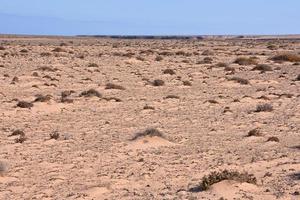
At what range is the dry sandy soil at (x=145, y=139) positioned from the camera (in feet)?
32.6

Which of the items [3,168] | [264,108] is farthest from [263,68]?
[3,168]

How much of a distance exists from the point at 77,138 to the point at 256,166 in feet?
17.2

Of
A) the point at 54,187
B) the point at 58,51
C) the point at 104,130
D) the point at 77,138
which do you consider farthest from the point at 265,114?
the point at 58,51

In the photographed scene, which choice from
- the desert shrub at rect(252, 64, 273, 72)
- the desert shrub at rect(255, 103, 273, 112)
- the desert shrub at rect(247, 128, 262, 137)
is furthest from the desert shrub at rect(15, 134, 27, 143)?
the desert shrub at rect(252, 64, 273, 72)

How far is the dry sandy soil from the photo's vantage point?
9930 millimetres

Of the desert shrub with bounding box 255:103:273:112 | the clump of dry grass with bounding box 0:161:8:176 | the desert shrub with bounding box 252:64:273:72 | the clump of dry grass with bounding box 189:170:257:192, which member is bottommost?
the desert shrub with bounding box 252:64:273:72

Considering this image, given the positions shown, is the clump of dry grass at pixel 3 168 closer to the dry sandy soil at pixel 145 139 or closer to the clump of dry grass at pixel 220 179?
the dry sandy soil at pixel 145 139

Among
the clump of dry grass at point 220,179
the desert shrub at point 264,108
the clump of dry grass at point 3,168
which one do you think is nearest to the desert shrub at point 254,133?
the desert shrub at point 264,108

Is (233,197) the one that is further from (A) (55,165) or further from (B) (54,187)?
(A) (55,165)

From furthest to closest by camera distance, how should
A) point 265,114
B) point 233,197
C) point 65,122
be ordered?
point 265,114 < point 65,122 < point 233,197

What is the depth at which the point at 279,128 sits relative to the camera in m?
16.0

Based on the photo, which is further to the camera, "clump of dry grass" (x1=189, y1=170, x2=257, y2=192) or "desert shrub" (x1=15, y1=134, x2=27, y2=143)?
"desert shrub" (x1=15, y1=134, x2=27, y2=143)

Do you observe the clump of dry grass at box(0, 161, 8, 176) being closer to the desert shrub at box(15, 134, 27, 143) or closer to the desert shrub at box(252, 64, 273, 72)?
the desert shrub at box(15, 134, 27, 143)

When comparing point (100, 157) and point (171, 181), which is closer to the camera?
point (171, 181)
